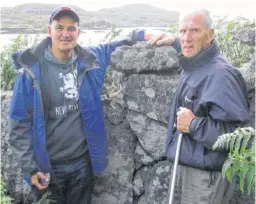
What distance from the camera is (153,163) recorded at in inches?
223

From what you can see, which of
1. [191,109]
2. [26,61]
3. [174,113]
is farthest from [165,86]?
[26,61]

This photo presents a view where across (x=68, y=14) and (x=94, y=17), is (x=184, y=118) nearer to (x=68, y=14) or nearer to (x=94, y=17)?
(x=68, y=14)

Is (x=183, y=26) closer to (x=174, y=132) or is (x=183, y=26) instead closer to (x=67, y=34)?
(x=174, y=132)

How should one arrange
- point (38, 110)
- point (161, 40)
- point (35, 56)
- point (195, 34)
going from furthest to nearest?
point (161, 40) → point (35, 56) → point (38, 110) → point (195, 34)

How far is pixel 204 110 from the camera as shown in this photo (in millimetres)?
3986

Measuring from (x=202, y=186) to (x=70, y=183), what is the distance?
2088mm

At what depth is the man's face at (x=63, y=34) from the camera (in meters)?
4.98

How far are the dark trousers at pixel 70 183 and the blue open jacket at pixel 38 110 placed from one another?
0.45ft

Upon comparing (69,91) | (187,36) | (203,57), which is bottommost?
(69,91)

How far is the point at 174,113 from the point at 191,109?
39cm

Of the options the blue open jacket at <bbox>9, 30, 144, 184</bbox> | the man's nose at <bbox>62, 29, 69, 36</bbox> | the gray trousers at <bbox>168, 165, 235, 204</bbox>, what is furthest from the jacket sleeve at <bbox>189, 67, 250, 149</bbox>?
the man's nose at <bbox>62, 29, 69, 36</bbox>

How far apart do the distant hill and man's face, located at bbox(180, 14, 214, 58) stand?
335 cm

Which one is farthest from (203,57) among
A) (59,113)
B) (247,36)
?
(59,113)

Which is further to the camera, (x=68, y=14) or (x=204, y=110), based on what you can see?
(x=68, y=14)
